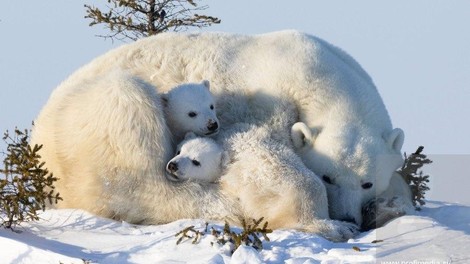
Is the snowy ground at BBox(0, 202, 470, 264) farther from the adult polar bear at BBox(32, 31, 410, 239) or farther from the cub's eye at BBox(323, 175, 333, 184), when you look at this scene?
the cub's eye at BBox(323, 175, 333, 184)

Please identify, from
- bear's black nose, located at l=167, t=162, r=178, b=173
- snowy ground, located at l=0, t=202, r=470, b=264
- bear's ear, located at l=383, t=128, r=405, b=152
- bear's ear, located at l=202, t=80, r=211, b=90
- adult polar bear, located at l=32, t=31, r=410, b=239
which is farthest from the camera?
bear's ear, located at l=383, t=128, r=405, b=152

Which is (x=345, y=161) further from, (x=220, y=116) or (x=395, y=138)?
(x=220, y=116)

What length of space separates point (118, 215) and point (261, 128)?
64.8 inches

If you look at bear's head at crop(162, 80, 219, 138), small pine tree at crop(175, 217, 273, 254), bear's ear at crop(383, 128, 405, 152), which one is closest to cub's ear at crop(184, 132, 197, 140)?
bear's head at crop(162, 80, 219, 138)

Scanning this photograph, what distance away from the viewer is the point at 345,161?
33.5 feet

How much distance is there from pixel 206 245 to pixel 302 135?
2.56 m

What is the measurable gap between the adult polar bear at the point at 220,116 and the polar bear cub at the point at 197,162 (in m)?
0.11

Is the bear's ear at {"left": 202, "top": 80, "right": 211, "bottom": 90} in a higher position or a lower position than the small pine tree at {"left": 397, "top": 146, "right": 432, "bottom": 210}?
higher

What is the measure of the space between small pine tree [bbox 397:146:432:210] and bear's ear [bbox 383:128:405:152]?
0.44 m

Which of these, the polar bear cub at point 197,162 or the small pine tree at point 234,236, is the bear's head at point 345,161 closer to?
the polar bear cub at point 197,162

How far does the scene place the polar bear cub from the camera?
9.80m

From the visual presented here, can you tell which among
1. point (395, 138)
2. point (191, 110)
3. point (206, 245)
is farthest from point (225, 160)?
point (395, 138)

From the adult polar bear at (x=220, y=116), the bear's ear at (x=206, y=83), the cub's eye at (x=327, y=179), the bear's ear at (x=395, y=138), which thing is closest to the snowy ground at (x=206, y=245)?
the adult polar bear at (x=220, y=116)

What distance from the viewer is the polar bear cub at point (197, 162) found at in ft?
32.2
